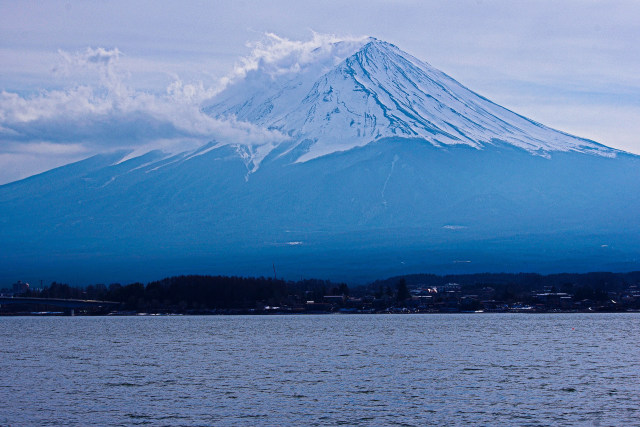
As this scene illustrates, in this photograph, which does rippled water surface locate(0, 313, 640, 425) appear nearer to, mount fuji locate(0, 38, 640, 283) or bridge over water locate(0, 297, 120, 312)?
bridge over water locate(0, 297, 120, 312)

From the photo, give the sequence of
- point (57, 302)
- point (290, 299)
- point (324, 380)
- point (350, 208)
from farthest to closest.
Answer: point (350, 208) → point (290, 299) → point (57, 302) → point (324, 380)

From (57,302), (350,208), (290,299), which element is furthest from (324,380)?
(350,208)

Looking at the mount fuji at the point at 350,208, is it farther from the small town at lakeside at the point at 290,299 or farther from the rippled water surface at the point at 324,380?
the rippled water surface at the point at 324,380

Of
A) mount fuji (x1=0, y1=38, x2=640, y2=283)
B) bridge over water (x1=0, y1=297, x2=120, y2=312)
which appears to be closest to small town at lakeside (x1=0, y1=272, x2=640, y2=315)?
bridge over water (x1=0, y1=297, x2=120, y2=312)

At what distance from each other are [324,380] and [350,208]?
141 m

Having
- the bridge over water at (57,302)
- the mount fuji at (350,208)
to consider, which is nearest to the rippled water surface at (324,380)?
the bridge over water at (57,302)

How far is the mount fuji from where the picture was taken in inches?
6083

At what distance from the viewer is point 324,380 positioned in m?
35.9

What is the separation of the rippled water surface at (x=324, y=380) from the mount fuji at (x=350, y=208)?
3591 inches

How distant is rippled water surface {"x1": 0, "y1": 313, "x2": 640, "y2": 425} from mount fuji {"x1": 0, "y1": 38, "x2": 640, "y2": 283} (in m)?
91.2

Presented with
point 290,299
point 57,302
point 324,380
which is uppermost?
point 57,302

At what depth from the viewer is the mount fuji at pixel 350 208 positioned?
154500 millimetres

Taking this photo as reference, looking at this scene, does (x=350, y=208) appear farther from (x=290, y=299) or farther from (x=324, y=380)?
(x=324, y=380)

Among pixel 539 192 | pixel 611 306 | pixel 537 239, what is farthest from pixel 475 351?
pixel 539 192
